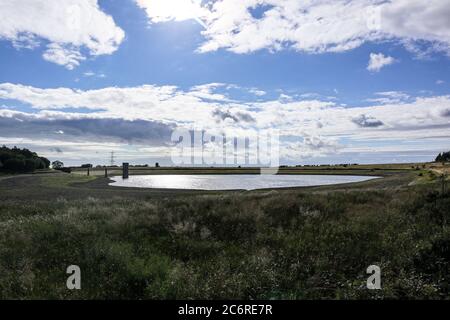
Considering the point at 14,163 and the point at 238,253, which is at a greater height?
the point at 14,163

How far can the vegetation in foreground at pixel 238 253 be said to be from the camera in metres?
8.23

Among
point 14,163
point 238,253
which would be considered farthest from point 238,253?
point 14,163

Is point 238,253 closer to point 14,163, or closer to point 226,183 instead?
point 226,183

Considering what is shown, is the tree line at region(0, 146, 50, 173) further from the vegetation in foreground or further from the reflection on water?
the vegetation in foreground

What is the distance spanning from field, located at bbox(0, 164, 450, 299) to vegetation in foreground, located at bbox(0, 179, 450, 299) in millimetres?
36

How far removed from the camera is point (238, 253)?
11.5 metres

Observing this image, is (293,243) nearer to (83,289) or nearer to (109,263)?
(109,263)

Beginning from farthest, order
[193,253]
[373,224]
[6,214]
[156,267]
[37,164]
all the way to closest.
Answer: [37,164], [6,214], [373,224], [193,253], [156,267]

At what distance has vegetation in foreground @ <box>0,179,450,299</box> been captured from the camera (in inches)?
324

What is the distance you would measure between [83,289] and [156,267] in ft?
6.01

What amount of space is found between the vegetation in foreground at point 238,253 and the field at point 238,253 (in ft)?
0.12

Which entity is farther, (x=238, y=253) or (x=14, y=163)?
(x=14, y=163)
